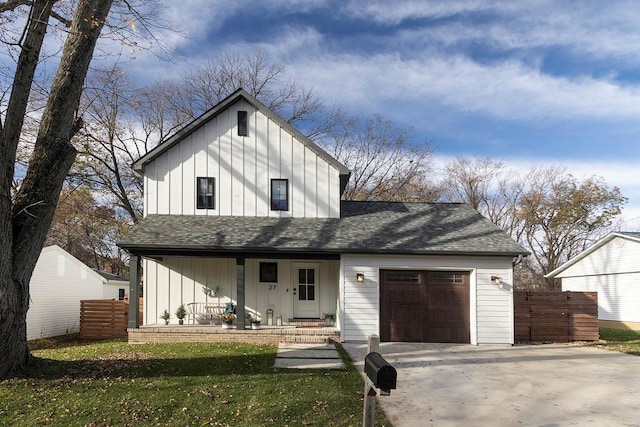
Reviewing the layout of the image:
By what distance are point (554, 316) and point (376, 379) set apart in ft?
41.4

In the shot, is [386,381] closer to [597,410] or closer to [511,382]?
[597,410]

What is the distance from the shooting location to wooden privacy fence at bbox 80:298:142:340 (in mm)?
15195

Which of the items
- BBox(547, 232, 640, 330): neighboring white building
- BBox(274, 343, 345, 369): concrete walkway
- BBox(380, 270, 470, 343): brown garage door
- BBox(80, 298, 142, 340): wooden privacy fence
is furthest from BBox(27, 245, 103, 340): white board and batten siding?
BBox(547, 232, 640, 330): neighboring white building

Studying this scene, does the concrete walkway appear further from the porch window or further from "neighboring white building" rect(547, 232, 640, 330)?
"neighboring white building" rect(547, 232, 640, 330)

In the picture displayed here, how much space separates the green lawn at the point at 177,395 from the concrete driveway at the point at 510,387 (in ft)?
3.05

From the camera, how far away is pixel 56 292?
62.7ft

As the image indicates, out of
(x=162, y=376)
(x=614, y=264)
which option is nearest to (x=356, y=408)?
(x=162, y=376)

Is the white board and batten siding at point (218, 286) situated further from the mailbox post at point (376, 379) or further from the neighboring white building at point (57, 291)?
the mailbox post at point (376, 379)

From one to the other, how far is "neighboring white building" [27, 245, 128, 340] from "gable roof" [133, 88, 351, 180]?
19.1 ft

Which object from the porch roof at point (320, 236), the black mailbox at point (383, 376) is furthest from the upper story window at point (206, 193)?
the black mailbox at point (383, 376)

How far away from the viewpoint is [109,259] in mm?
39656

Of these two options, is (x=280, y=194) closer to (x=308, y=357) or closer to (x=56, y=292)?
(x=308, y=357)

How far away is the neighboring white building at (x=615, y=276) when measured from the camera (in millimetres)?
20188

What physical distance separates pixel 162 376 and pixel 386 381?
5305mm
